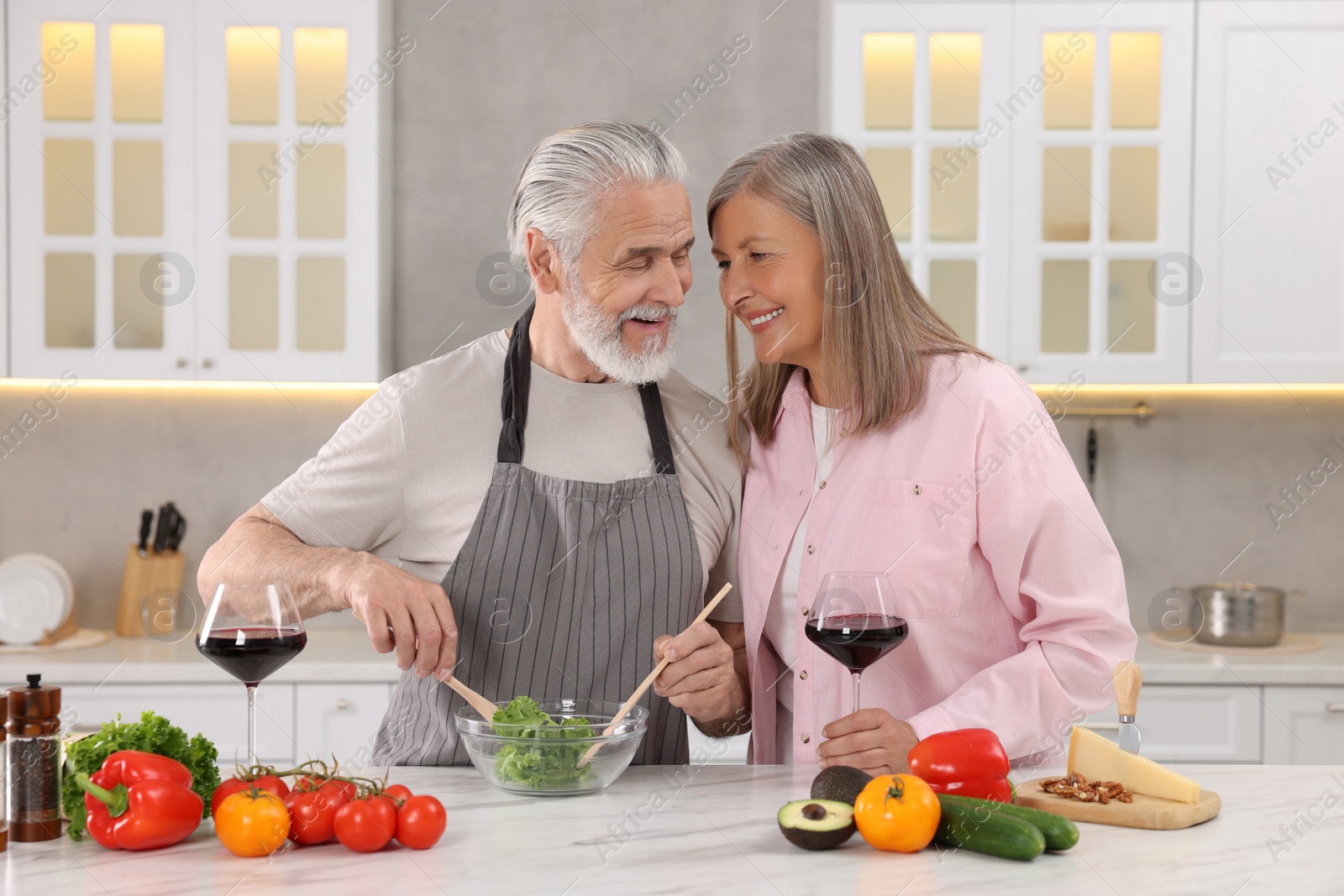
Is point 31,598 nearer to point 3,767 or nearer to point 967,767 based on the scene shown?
point 3,767

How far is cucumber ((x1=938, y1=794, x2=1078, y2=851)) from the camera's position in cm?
123

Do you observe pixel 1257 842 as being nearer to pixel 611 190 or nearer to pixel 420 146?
pixel 611 190

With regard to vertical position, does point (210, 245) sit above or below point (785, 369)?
above

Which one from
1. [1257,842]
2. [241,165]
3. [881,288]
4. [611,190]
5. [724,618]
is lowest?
[1257,842]

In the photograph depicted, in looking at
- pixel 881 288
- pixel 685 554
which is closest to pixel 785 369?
Answer: pixel 881 288

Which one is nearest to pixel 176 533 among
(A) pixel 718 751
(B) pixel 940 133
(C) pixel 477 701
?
(A) pixel 718 751

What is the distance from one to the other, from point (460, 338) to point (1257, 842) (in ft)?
9.42

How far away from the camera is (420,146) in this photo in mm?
3701

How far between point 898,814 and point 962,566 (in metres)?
0.59

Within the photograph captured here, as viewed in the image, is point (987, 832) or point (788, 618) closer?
point (987, 832)

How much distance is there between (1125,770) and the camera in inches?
55.2

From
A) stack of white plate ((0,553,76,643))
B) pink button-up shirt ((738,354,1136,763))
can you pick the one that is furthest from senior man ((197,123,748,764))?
stack of white plate ((0,553,76,643))

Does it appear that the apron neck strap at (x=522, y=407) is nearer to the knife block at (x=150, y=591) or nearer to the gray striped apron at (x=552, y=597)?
the gray striped apron at (x=552, y=597)

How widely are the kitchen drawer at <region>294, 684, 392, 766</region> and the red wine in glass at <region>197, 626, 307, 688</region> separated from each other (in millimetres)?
1884
